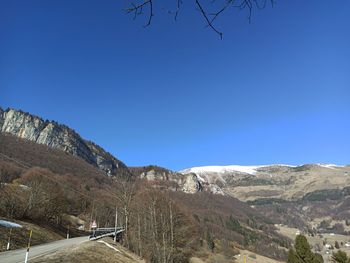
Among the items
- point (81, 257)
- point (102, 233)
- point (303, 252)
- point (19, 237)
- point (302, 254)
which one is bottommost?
point (302, 254)

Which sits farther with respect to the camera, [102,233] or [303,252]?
[303,252]

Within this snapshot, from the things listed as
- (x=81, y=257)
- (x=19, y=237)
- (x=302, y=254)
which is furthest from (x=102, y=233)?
(x=302, y=254)

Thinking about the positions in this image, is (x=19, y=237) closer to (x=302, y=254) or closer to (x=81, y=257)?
(x=81, y=257)

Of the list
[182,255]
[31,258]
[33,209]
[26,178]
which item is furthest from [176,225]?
[26,178]

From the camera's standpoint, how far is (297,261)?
52812mm

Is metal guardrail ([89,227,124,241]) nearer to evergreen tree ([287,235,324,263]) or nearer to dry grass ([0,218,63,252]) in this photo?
dry grass ([0,218,63,252])

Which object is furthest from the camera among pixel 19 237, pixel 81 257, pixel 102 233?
pixel 102 233

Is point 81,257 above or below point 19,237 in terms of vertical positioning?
below

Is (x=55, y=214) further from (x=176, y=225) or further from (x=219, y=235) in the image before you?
(x=219, y=235)

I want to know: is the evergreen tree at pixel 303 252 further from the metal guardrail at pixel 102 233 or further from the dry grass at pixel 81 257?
the dry grass at pixel 81 257

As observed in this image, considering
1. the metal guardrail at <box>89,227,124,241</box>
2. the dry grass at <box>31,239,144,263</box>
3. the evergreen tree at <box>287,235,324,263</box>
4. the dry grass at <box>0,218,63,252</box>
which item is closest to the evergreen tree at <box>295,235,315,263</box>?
the evergreen tree at <box>287,235,324,263</box>

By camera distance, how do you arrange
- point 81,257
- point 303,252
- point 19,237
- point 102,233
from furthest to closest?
point 303,252 < point 102,233 < point 19,237 < point 81,257

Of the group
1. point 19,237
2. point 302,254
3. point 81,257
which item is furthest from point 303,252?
point 19,237

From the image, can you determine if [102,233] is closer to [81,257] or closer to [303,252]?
[81,257]
